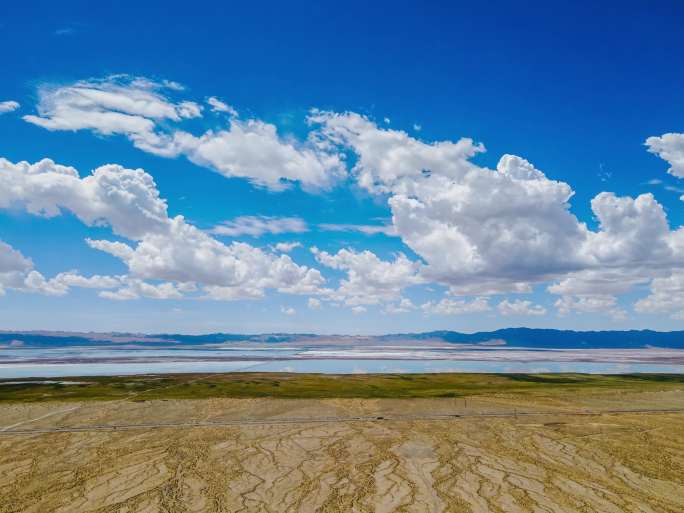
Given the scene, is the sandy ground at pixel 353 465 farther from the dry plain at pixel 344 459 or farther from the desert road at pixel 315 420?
the desert road at pixel 315 420

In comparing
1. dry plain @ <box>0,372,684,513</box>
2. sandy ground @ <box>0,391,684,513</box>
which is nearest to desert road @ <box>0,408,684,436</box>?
dry plain @ <box>0,372,684,513</box>

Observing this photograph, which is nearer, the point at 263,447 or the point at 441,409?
the point at 263,447

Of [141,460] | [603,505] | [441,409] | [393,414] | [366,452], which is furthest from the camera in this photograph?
[441,409]

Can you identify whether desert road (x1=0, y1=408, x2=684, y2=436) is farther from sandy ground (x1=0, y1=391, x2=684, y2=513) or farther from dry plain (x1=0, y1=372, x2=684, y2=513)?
sandy ground (x1=0, y1=391, x2=684, y2=513)

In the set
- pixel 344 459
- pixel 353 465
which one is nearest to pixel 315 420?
pixel 344 459

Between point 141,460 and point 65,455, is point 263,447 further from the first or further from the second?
point 65,455

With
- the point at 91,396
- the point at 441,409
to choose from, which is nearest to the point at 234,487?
the point at 441,409

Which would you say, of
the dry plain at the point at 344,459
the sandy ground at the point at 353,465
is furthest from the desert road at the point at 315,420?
the sandy ground at the point at 353,465
